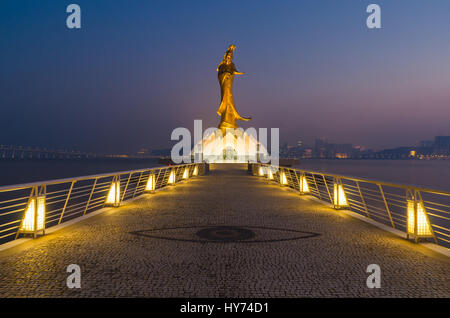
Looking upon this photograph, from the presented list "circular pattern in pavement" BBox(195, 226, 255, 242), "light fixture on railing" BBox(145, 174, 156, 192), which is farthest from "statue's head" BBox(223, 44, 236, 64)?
"circular pattern in pavement" BBox(195, 226, 255, 242)

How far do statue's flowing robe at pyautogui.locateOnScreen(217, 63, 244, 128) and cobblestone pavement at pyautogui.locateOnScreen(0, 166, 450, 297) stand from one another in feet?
145

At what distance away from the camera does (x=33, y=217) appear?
560cm

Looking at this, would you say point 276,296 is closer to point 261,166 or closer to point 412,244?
point 412,244

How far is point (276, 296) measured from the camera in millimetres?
3316

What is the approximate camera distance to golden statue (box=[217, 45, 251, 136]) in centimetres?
4878

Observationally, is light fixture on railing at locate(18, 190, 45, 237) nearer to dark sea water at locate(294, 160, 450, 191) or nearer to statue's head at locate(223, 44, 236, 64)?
dark sea water at locate(294, 160, 450, 191)

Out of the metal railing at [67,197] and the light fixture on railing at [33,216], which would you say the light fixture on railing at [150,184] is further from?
the light fixture on railing at [33,216]

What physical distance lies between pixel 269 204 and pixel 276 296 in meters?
6.95

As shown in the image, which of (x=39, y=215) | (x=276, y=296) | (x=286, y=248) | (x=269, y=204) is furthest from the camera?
(x=269, y=204)

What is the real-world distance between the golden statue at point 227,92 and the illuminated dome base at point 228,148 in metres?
1.37

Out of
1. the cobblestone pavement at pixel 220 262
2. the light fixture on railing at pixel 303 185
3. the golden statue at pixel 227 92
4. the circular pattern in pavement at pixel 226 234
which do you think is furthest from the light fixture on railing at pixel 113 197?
the golden statue at pixel 227 92

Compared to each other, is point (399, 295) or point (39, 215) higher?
point (39, 215)

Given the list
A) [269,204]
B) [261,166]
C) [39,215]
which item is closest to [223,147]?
[261,166]

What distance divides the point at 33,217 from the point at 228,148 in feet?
150
